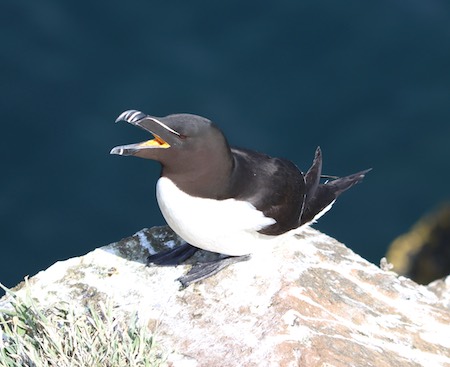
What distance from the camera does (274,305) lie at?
5367mm

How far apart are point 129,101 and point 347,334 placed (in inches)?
184

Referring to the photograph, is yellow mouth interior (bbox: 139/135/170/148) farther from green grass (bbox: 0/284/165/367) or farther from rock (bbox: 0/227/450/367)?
rock (bbox: 0/227/450/367)

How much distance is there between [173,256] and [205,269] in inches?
12.5

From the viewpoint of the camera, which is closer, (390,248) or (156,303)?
(156,303)

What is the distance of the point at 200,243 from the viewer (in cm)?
542

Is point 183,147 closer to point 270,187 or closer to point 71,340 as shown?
point 270,187

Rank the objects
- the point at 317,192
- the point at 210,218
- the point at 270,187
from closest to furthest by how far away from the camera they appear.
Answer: the point at 210,218, the point at 270,187, the point at 317,192

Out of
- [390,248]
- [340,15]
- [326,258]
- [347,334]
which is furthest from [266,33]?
[347,334]

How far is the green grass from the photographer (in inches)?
185

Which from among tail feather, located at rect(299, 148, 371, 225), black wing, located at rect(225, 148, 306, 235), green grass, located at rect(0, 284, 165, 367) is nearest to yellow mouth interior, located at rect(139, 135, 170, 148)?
black wing, located at rect(225, 148, 306, 235)

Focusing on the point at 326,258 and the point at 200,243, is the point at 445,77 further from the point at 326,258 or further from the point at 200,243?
the point at 200,243

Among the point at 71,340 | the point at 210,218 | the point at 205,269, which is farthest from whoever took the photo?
the point at 205,269

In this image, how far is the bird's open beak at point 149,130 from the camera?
4.85 metres

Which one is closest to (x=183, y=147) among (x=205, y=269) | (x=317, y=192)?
(x=205, y=269)
